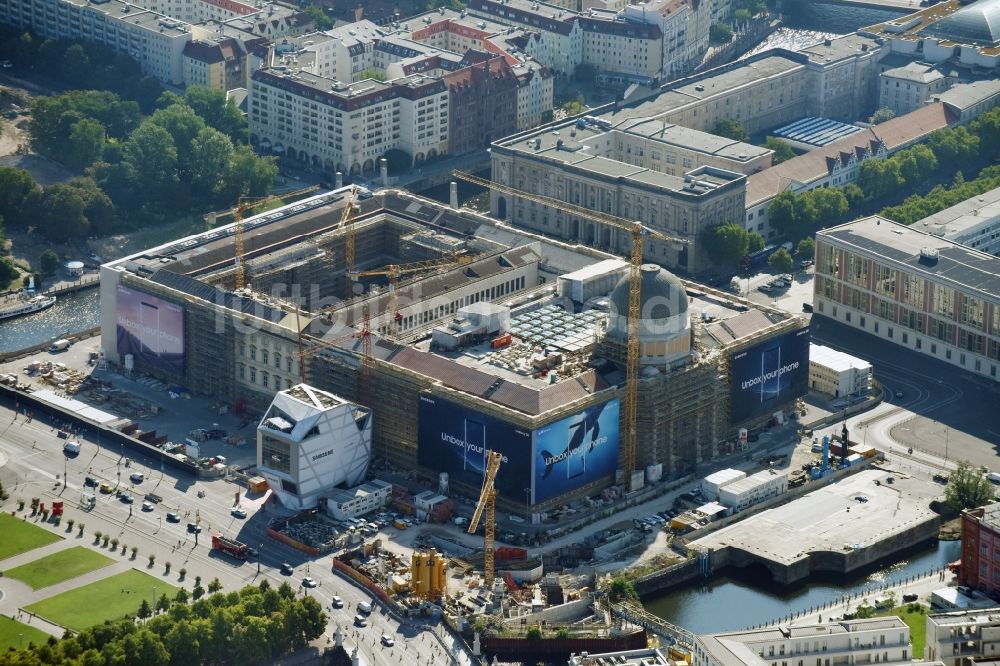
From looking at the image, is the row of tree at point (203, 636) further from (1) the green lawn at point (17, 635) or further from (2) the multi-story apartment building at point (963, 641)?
(2) the multi-story apartment building at point (963, 641)

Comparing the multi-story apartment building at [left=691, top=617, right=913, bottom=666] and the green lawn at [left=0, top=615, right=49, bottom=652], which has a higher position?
the multi-story apartment building at [left=691, top=617, right=913, bottom=666]

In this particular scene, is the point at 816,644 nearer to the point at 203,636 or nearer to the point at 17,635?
the point at 203,636

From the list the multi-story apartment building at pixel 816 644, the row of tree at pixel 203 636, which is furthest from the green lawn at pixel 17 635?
the multi-story apartment building at pixel 816 644

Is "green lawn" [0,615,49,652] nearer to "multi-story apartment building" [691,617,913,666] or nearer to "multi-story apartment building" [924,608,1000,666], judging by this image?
"multi-story apartment building" [691,617,913,666]

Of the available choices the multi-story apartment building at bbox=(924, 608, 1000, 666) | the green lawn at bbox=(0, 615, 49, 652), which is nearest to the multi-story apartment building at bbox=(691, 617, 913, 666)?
the multi-story apartment building at bbox=(924, 608, 1000, 666)

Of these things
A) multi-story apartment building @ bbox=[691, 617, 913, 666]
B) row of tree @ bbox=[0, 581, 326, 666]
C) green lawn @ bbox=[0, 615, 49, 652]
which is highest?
multi-story apartment building @ bbox=[691, 617, 913, 666]

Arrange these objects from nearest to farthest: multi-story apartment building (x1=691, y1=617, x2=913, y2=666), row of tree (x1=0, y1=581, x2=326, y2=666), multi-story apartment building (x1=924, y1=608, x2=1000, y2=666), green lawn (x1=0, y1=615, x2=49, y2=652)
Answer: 1. multi-story apartment building (x1=691, y1=617, x2=913, y2=666)
2. row of tree (x1=0, y1=581, x2=326, y2=666)
3. multi-story apartment building (x1=924, y1=608, x2=1000, y2=666)
4. green lawn (x1=0, y1=615, x2=49, y2=652)

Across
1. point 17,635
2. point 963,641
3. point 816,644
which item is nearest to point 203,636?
point 17,635
